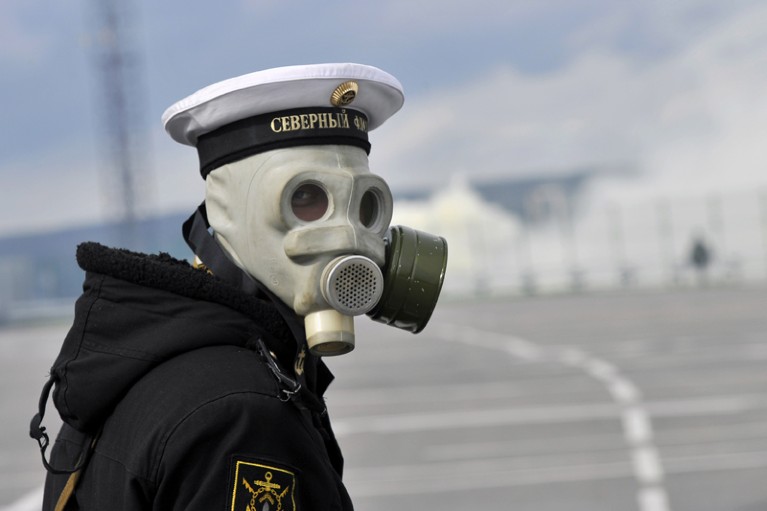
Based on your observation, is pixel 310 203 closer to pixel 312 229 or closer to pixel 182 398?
Result: pixel 312 229

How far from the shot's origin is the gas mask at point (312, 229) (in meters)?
2.23

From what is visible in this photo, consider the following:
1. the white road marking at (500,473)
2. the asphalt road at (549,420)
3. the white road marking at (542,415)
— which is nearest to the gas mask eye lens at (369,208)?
the asphalt road at (549,420)

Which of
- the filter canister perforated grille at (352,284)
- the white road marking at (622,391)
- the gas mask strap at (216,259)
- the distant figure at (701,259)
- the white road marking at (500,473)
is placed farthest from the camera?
the distant figure at (701,259)

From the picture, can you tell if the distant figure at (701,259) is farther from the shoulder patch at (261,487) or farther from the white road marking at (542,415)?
the shoulder patch at (261,487)

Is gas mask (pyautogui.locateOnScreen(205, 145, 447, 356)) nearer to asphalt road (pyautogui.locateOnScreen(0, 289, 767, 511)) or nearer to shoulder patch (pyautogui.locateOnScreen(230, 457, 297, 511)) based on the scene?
shoulder patch (pyautogui.locateOnScreen(230, 457, 297, 511))

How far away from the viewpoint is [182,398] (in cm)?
200

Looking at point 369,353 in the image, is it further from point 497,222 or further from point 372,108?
point 497,222

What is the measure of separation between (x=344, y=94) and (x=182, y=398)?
73 cm

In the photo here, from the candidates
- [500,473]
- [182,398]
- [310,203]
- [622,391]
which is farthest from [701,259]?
[182,398]

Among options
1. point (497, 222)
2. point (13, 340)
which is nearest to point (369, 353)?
point (13, 340)

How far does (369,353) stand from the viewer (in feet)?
67.4

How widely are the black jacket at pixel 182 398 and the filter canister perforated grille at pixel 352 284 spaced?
12cm

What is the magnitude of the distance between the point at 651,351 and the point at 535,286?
25.2 m

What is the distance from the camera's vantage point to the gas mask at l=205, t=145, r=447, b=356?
2.23 meters
